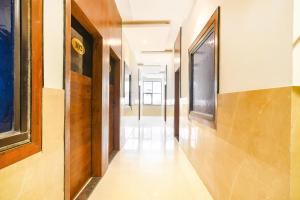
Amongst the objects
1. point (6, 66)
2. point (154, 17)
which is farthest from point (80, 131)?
point (154, 17)

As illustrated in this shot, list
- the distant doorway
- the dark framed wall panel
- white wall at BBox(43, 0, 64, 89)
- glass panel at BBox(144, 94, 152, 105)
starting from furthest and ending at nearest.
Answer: glass panel at BBox(144, 94, 152, 105) < the distant doorway < the dark framed wall panel < white wall at BBox(43, 0, 64, 89)

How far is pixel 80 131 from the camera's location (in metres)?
2.49

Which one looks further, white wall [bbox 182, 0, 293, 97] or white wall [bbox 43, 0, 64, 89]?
white wall [bbox 43, 0, 64, 89]

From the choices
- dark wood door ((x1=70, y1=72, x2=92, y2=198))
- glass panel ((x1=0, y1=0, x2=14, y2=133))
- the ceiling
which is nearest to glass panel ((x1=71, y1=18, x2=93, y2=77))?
dark wood door ((x1=70, y1=72, x2=92, y2=198))

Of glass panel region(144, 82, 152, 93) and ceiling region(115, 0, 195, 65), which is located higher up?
ceiling region(115, 0, 195, 65)

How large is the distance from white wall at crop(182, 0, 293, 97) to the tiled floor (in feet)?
4.68

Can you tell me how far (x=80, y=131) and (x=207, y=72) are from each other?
1.84 metres

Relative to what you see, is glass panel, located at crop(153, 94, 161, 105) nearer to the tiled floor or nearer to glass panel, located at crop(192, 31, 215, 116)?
the tiled floor

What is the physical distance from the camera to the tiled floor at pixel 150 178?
2.50 metres

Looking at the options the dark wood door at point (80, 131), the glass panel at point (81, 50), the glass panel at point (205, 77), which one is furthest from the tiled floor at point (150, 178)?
the glass panel at point (81, 50)

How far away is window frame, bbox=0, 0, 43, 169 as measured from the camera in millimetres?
A: 1123

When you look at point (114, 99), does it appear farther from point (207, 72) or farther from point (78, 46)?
point (207, 72)

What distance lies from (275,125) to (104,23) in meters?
2.56

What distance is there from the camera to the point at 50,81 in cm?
141
